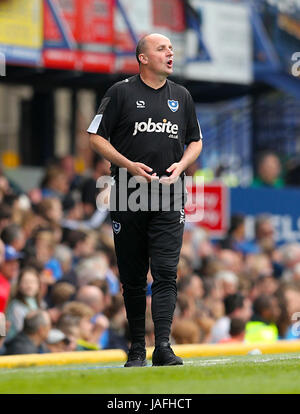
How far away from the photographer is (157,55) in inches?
314

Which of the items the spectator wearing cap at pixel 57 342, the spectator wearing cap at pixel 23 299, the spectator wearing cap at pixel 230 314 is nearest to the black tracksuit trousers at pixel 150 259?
the spectator wearing cap at pixel 57 342

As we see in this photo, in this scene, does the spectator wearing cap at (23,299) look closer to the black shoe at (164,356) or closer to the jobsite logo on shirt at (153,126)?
the black shoe at (164,356)

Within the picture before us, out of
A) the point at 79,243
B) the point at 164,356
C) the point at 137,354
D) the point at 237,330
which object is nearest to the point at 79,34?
the point at 79,243

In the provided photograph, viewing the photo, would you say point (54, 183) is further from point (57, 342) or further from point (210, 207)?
point (57, 342)

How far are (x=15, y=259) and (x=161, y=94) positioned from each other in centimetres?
469

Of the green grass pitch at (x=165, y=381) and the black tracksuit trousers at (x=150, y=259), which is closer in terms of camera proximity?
the green grass pitch at (x=165, y=381)

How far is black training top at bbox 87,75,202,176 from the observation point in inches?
313

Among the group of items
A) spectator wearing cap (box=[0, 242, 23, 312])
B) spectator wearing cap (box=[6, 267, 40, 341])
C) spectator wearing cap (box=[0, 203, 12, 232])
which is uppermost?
spectator wearing cap (box=[0, 203, 12, 232])

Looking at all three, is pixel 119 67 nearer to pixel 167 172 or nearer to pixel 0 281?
pixel 0 281

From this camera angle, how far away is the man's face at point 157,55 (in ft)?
26.1

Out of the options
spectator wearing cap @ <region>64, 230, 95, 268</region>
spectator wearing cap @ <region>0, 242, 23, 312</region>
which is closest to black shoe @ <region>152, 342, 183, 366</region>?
spectator wearing cap @ <region>0, 242, 23, 312</region>

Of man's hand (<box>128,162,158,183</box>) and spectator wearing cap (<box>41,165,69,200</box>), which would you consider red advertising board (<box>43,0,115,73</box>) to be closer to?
Result: spectator wearing cap (<box>41,165,69,200</box>)

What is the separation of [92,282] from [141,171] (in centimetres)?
525

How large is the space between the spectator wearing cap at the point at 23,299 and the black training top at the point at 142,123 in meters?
3.54
